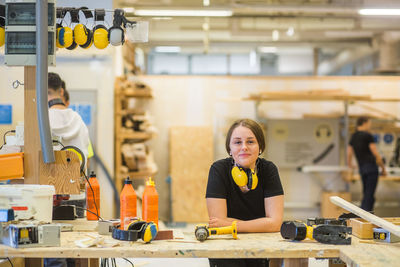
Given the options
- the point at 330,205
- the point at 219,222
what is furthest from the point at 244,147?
the point at 330,205

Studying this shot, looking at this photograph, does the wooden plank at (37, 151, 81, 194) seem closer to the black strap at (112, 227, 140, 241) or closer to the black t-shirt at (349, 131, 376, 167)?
the black strap at (112, 227, 140, 241)

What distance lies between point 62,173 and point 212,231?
3.11ft

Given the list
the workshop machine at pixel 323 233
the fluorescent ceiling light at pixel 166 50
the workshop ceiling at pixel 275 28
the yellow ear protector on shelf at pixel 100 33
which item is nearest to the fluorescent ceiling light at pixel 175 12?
the workshop ceiling at pixel 275 28

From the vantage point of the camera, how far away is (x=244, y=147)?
8.95ft

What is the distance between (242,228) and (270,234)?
0.51ft

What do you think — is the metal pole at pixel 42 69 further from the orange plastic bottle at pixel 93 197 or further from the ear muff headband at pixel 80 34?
the orange plastic bottle at pixel 93 197

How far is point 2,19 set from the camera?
2.81 m

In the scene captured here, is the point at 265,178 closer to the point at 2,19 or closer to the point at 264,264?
the point at 264,264

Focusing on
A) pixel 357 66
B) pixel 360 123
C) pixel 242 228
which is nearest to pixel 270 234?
pixel 242 228

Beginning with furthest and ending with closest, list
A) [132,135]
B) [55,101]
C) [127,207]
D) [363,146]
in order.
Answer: [363,146], [132,135], [55,101], [127,207]

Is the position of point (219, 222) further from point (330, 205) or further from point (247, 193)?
point (330, 205)

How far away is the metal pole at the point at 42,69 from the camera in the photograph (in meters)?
2.66

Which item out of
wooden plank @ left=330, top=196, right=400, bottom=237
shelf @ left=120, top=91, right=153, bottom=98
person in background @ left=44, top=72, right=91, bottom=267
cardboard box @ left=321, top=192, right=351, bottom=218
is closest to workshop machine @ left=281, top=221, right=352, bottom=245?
wooden plank @ left=330, top=196, right=400, bottom=237

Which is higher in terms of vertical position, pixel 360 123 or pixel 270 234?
pixel 360 123
